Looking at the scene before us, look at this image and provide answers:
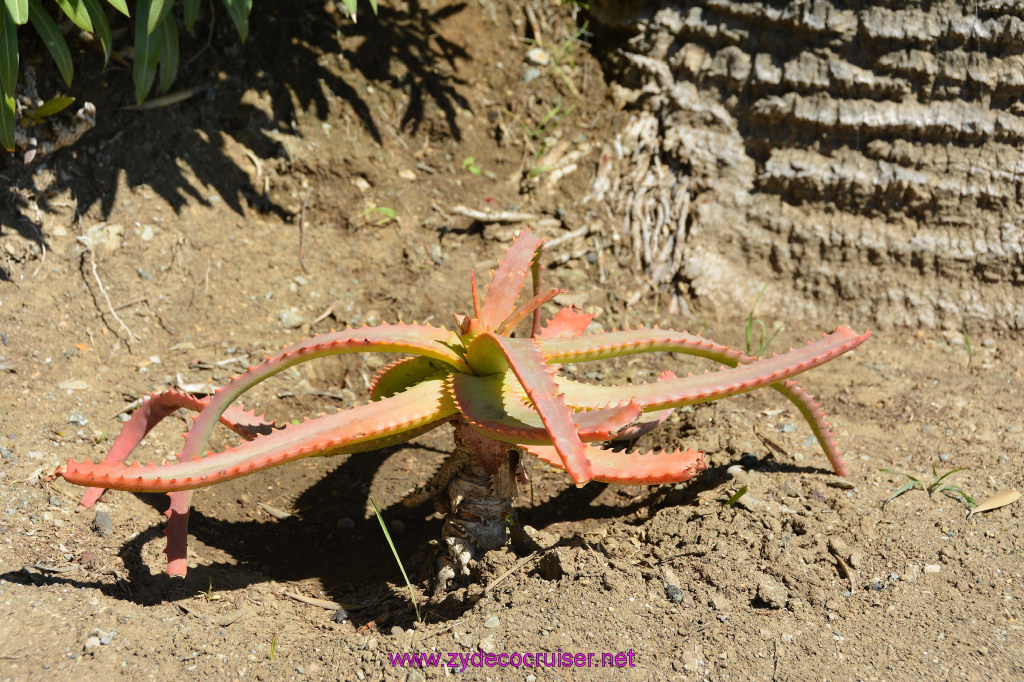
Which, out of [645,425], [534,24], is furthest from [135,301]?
[534,24]

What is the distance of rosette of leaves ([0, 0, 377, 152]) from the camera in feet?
7.48

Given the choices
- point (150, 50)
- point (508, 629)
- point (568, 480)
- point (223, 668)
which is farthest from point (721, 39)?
point (223, 668)

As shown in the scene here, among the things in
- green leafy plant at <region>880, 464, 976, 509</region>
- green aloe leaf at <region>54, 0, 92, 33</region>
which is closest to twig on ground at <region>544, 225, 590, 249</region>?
green leafy plant at <region>880, 464, 976, 509</region>

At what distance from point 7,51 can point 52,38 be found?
0.18m

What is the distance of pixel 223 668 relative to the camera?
1636 millimetres

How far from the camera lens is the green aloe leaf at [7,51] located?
2.28 metres

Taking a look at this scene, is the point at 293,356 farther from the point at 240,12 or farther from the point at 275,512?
the point at 240,12

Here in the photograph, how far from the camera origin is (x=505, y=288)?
1890 mm

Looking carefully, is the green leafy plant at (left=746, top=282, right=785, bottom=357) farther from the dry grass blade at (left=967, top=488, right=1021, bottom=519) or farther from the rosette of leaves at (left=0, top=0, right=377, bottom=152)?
the rosette of leaves at (left=0, top=0, right=377, bottom=152)

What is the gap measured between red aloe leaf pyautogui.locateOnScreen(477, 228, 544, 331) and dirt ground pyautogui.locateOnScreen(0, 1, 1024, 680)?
1.75ft

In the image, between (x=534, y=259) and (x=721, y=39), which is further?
(x=721, y=39)

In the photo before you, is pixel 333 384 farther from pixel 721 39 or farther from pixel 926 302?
pixel 926 302

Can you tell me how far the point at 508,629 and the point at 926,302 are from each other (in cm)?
197

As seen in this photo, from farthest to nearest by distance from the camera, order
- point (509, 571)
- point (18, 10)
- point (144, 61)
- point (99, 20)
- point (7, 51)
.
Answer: point (144, 61)
point (99, 20)
point (7, 51)
point (18, 10)
point (509, 571)
